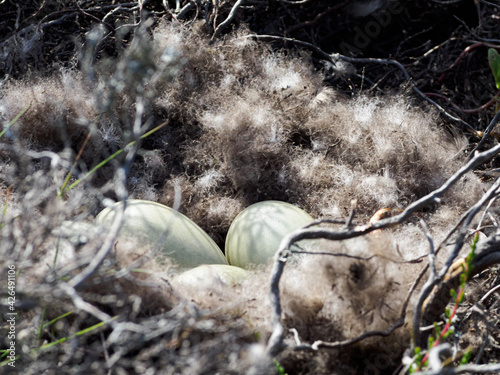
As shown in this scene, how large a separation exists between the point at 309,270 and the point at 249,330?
20 centimetres

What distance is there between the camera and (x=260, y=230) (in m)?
1.45

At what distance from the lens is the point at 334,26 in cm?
228

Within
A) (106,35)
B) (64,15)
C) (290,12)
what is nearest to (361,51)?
(290,12)

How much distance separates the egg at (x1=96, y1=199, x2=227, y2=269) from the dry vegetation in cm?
10

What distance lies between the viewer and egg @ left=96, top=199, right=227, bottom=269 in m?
1.35

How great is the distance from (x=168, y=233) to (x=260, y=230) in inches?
10.6


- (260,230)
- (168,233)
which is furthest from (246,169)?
(168,233)

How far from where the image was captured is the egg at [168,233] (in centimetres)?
135

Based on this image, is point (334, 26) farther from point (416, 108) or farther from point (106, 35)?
point (106, 35)

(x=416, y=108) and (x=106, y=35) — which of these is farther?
(x=106, y=35)

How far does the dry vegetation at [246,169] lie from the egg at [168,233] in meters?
0.10

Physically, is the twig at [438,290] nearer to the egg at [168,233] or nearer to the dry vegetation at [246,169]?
the dry vegetation at [246,169]

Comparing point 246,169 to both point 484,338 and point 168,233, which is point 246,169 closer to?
point 168,233

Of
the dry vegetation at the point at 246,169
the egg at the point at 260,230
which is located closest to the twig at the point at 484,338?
the dry vegetation at the point at 246,169
